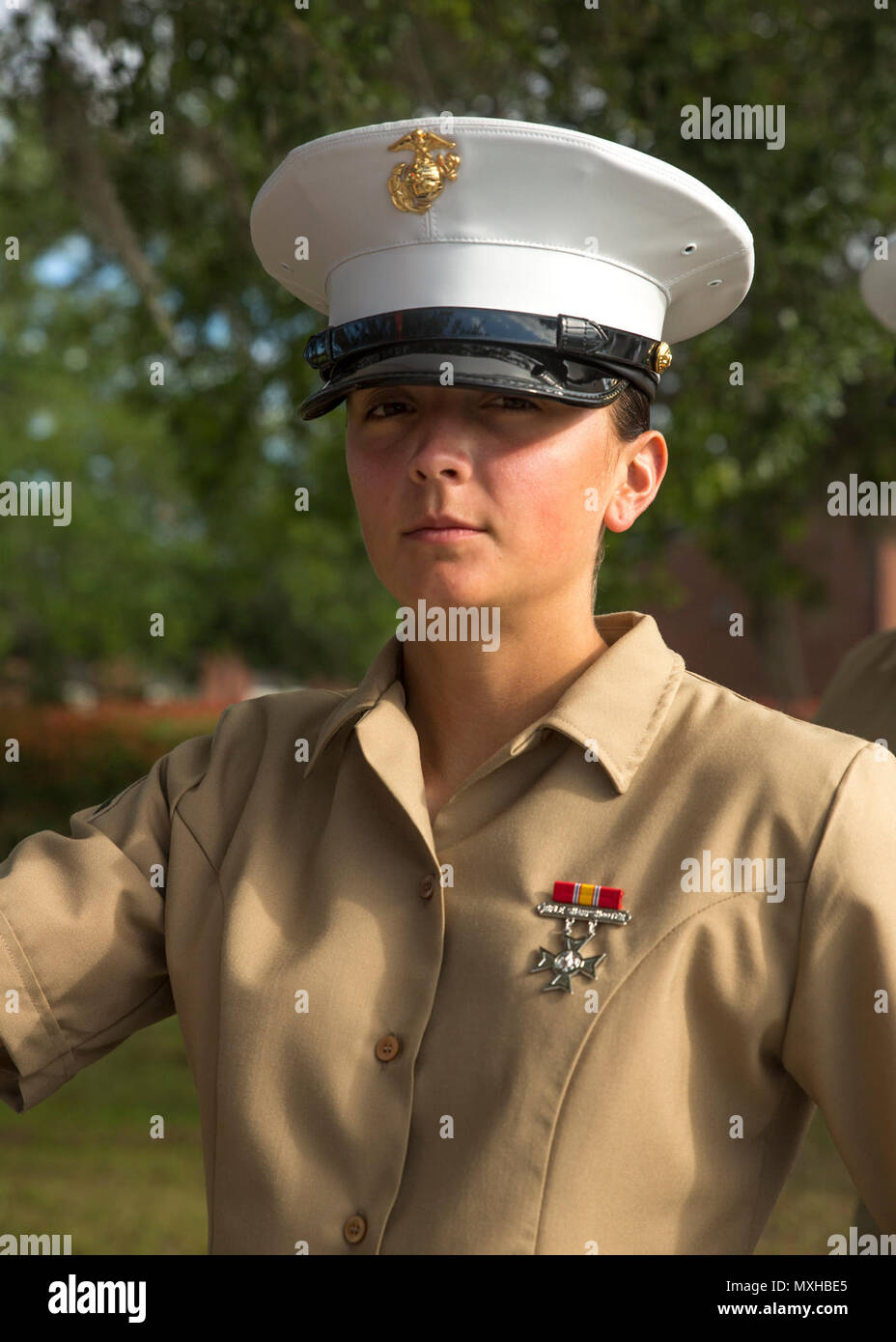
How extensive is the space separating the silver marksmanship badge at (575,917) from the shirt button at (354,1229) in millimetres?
324

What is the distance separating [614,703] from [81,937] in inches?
28.5

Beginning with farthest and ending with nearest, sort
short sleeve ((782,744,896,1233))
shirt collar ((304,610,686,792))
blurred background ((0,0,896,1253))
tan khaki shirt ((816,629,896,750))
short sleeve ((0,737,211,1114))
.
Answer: blurred background ((0,0,896,1253)) < tan khaki shirt ((816,629,896,750)) < short sleeve ((0,737,211,1114)) < shirt collar ((304,610,686,792)) < short sleeve ((782,744,896,1233))

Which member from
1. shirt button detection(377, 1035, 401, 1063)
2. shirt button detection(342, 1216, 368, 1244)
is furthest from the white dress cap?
shirt button detection(342, 1216, 368, 1244)

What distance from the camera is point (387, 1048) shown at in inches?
65.0

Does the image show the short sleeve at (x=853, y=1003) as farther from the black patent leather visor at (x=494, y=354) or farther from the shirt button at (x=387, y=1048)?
the black patent leather visor at (x=494, y=354)

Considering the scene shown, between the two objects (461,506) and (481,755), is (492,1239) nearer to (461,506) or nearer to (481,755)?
(481,755)

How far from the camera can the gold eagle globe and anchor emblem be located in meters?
1.72

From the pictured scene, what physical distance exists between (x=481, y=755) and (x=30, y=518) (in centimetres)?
1981

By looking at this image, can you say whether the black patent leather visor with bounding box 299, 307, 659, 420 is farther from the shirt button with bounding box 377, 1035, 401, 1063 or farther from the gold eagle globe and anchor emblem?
the shirt button with bounding box 377, 1035, 401, 1063

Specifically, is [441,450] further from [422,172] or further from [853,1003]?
[853,1003]

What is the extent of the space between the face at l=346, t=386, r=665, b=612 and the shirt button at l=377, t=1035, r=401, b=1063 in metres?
0.50

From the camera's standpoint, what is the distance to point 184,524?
86.3ft

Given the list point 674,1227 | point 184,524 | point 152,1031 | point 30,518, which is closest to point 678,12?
point 674,1227

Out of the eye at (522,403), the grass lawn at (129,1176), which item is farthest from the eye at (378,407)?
the grass lawn at (129,1176)
